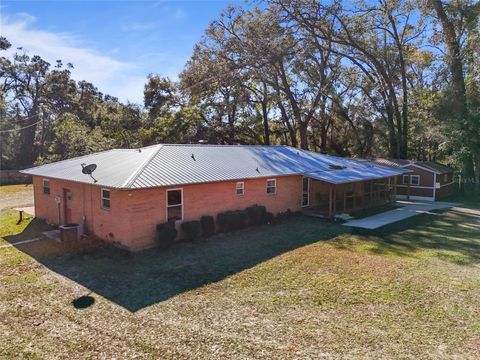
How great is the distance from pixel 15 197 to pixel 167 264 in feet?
65.9

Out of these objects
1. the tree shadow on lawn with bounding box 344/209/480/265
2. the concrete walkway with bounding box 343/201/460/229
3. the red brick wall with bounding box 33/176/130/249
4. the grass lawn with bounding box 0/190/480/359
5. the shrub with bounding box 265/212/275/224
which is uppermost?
the red brick wall with bounding box 33/176/130/249

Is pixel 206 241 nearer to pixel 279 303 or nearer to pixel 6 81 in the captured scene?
pixel 279 303

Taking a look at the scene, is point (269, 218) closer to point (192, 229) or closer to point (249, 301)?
point (192, 229)

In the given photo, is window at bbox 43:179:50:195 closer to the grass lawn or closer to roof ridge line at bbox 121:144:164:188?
the grass lawn

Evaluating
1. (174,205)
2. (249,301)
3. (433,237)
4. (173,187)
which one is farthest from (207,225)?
(433,237)

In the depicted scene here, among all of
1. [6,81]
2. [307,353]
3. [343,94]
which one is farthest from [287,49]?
[6,81]

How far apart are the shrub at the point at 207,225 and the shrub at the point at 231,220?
1.68 feet

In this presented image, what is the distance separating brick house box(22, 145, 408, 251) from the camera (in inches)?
479

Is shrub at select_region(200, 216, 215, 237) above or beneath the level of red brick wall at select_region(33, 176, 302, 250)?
beneath

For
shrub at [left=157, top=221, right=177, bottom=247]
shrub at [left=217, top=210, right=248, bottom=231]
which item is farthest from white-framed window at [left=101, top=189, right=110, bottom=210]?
shrub at [left=217, top=210, right=248, bottom=231]

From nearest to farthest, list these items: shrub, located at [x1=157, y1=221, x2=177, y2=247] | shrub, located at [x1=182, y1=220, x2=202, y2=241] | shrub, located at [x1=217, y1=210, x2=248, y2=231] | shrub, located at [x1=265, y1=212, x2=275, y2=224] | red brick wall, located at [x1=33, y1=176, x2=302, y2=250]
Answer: red brick wall, located at [x1=33, y1=176, x2=302, y2=250] < shrub, located at [x1=157, y1=221, x2=177, y2=247] < shrub, located at [x1=182, y1=220, x2=202, y2=241] < shrub, located at [x1=217, y1=210, x2=248, y2=231] < shrub, located at [x1=265, y1=212, x2=275, y2=224]

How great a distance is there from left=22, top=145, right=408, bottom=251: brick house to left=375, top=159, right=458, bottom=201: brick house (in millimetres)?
6101

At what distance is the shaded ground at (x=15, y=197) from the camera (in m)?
21.8

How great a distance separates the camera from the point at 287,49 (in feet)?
94.3
